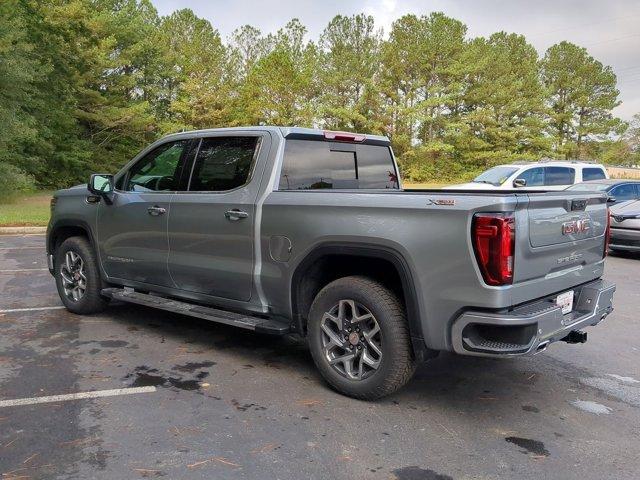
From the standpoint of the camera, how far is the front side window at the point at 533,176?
1545 centimetres

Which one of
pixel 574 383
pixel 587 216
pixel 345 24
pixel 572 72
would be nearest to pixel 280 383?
pixel 574 383

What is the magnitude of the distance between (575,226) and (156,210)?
138 inches

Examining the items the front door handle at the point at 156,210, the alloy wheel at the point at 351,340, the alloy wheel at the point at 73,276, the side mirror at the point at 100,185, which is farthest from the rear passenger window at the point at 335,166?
the alloy wheel at the point at 73,276

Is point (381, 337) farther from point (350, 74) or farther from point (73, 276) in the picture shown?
point (350, 74)

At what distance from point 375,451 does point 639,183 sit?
13.6 metres

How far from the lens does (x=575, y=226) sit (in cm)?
382

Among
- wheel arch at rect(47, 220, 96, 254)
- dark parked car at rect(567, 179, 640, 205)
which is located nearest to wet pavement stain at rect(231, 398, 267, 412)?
wheel arch at rect(47, 220, 96, 254)

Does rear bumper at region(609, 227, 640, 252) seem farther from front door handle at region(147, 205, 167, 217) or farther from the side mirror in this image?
the side mirror

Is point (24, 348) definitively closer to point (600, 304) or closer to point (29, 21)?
point (600, 304)

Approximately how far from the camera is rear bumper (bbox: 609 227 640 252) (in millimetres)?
11305

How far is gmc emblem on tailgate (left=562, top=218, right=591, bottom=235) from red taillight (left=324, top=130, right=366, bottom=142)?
2.01 m

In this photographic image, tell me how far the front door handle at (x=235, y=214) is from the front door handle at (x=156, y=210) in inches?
33.5

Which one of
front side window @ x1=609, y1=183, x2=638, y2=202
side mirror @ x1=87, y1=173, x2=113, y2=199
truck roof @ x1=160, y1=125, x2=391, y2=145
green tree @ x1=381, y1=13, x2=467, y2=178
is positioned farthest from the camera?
green tree @ x1=381, y1=13, x2=467, y2=178

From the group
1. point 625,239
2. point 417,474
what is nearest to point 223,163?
point 417,474
